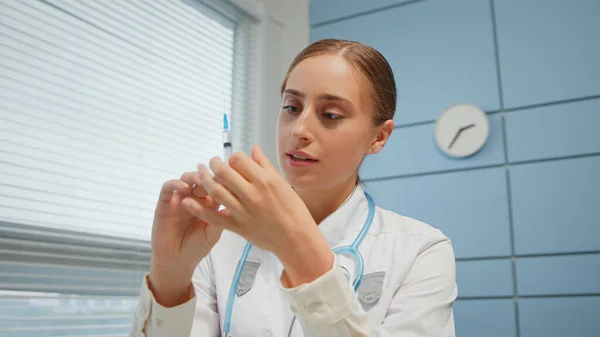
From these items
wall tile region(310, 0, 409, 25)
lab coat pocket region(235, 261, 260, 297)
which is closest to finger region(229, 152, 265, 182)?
lab coat pocket region(235, 261, 260, 297)

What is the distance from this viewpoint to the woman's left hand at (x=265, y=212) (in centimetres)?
63

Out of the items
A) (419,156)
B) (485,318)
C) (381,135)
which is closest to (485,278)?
(485,318)

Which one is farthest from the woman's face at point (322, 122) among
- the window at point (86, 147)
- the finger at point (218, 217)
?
the window at point (86, 147)

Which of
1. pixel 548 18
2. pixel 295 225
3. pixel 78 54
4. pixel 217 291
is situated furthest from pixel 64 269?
pixel 548 18

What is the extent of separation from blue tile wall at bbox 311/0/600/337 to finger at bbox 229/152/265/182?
6.32 ft

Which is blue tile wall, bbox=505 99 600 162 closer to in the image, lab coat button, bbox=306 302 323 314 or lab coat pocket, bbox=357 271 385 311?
lab coat pocket, bbox=357 271 385 311

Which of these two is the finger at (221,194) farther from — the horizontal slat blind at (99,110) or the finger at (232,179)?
the horizontal slat blind at (99,110)

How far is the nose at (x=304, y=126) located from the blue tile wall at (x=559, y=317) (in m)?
1.62

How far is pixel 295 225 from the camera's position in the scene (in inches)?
26.2

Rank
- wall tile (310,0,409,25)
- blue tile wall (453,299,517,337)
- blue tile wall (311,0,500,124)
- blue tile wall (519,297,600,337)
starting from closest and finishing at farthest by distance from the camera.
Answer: blue tile wall (519,297,600,337) → blue tile wall (453,299,517,337) → blue tile wall (311,0,500,124) → wall tile (310,0,409,25)

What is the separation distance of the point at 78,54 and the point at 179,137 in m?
0.58

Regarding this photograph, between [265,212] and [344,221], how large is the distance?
0.56 m

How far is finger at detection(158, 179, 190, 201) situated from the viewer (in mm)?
778

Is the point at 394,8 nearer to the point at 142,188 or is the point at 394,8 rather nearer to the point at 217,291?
the point at 142,188
